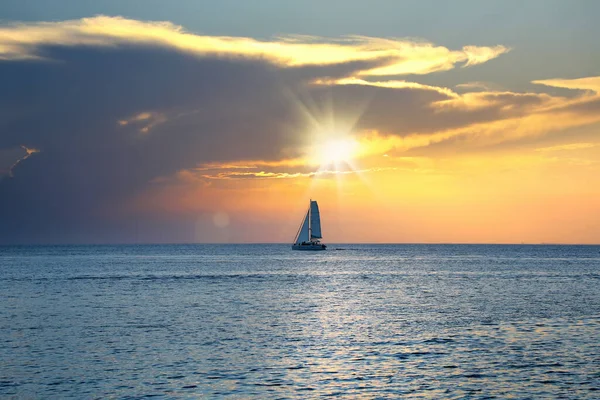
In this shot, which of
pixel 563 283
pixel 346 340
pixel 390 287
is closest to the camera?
pixel 346 340

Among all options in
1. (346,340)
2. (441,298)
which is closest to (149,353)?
(346,340)

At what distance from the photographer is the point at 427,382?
119 ft

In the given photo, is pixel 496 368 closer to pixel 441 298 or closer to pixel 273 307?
pixel 273 307

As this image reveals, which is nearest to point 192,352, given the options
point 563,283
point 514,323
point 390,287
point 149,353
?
point 149,353

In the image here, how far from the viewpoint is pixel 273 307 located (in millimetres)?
75188

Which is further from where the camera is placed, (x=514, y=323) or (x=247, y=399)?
(x=514, y=323)

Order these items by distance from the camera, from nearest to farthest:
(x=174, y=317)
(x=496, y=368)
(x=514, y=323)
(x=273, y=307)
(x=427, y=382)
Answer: (x=427, y=382)
(x=496, y=368)
(x=514, y=323)
(x=174, y=317)
(x=273, y=307)

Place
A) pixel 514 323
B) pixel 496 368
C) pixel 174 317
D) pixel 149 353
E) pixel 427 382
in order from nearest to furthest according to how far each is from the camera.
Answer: pixel 427 382 < pixel 496 368 < pixel 149 353 < pixel 514 323 < pixel 174 317

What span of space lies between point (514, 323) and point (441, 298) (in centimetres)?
2684

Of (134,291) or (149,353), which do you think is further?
(134,291)

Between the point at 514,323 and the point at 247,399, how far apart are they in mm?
34217

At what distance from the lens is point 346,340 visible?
5012cm

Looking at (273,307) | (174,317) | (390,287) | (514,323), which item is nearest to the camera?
(514,323)

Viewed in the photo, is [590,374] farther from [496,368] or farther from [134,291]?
[134,291]
